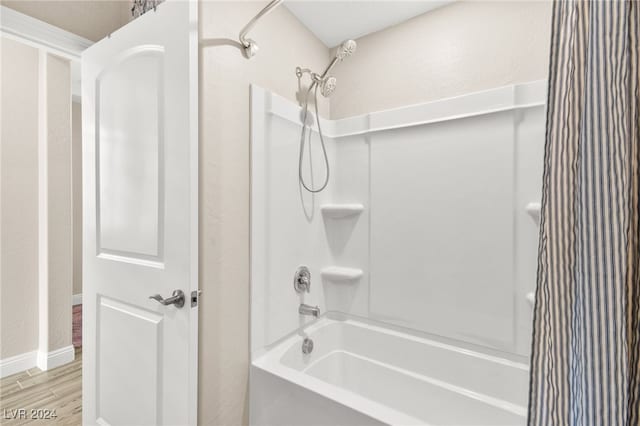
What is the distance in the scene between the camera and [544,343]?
49cm

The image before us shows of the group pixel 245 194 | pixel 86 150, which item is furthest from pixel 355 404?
pixel 86 150

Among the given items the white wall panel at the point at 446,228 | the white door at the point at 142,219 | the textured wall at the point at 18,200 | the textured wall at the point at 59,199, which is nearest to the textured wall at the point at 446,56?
the white wall panel at the point at 446,228

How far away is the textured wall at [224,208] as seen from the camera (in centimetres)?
122

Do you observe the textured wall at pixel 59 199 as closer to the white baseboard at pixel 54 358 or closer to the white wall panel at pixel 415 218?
the white baseboard at pixel 54 358

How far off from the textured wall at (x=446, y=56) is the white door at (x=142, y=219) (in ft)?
3.69

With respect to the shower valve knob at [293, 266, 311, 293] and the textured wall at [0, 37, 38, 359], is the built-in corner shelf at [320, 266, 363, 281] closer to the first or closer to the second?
the shower valve knob at [293, 266, 311, 293]

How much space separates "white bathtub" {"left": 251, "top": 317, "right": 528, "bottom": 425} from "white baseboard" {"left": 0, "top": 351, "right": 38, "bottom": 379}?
7.08 ft

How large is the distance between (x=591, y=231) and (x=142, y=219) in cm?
140

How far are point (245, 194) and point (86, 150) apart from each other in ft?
2.80

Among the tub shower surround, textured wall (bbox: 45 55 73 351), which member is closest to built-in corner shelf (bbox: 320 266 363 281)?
the tub shower surround

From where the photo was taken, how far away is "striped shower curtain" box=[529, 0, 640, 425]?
450 mm

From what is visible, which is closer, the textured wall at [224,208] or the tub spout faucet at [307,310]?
the textured wall at [224,208]

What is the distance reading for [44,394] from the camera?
80.6 inches

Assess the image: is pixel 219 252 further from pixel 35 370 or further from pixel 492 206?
pixel 35 370
